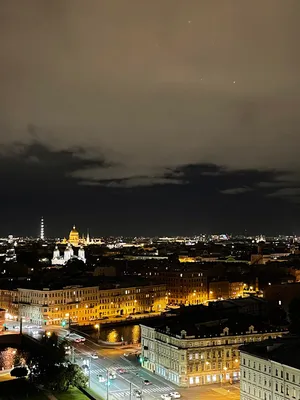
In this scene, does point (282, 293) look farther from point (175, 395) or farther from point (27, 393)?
point (27, 393)

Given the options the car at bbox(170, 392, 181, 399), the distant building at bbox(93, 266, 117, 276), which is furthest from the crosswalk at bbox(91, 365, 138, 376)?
the distant building at bbox(93, 266, 117, 276)

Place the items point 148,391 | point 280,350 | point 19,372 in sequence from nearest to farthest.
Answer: point 280,350 → point 148,391 → point 19,372

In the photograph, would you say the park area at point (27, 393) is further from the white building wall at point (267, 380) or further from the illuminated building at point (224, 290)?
the illuminated building at point (224, 290)

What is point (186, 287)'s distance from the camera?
83312 mm

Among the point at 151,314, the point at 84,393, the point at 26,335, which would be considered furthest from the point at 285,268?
the point at 84,393

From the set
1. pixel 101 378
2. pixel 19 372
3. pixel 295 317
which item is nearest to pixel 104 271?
pixel 295 317

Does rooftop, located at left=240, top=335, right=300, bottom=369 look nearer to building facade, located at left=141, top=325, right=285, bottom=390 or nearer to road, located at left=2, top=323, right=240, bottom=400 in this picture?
road, located at left=2, top=323, right=240, bottom=400

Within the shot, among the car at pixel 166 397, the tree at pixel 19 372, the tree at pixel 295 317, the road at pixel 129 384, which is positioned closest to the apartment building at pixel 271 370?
the road at pixel 129 384

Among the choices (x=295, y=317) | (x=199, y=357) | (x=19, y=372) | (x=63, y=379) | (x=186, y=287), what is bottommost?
(x=19, y=372)

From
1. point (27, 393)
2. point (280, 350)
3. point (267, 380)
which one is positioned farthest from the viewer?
point (27, 393)

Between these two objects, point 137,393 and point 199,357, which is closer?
point 137,393

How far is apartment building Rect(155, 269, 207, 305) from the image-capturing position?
270 ft

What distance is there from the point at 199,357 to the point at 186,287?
153 ft

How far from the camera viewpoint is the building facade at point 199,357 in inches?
1438
